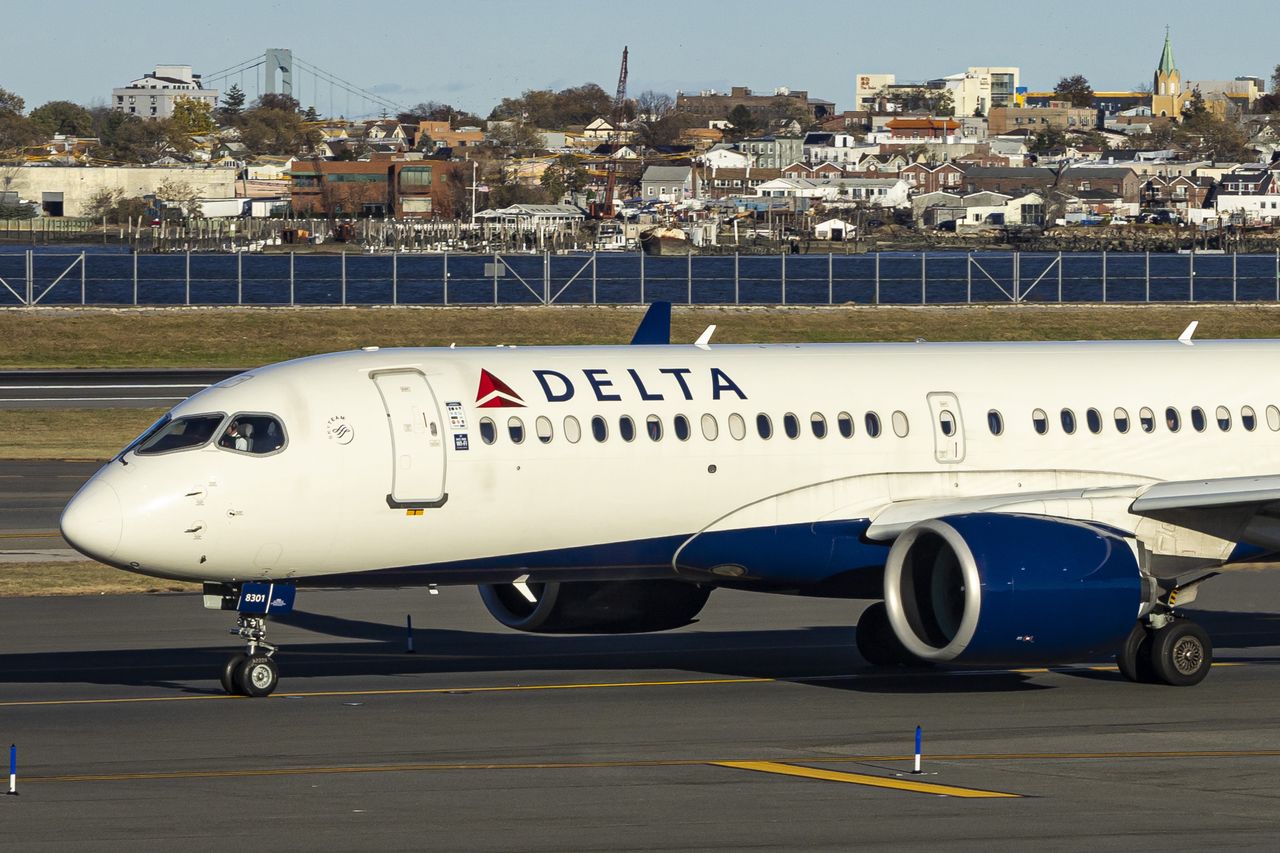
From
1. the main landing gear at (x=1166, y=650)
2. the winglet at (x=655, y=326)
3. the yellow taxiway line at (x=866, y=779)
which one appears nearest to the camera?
the yellow taxiway line at (x=866, y=779)

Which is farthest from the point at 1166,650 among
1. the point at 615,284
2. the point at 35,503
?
the point at 615,284

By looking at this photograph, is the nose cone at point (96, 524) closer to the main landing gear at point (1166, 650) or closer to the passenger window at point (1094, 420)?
the main landing gear at point (1166, 650)

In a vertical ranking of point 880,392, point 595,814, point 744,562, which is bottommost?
point 595,814

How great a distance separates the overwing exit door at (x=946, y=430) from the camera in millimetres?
25906

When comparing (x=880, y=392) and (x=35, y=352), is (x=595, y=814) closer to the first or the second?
Answer: (x=880, y=392)

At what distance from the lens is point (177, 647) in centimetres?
2864

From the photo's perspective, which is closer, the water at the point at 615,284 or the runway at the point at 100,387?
the runway at the point at 100,387

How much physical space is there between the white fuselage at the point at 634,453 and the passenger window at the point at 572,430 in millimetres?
39

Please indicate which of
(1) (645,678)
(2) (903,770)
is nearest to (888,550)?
(1) (645,678)

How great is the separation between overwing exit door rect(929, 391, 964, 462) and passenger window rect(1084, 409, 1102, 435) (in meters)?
1.81

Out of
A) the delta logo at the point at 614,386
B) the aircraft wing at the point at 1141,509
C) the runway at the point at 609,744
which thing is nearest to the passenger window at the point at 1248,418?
the aircraft wing at the point at 1141,509

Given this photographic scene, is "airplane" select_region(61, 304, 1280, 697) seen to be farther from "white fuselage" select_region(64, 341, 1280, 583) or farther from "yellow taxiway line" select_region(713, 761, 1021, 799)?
"yellow taxiway line" select_region(713, 761, 1021, 799)

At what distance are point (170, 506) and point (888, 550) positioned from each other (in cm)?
878

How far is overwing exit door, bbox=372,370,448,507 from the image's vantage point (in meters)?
23.7
